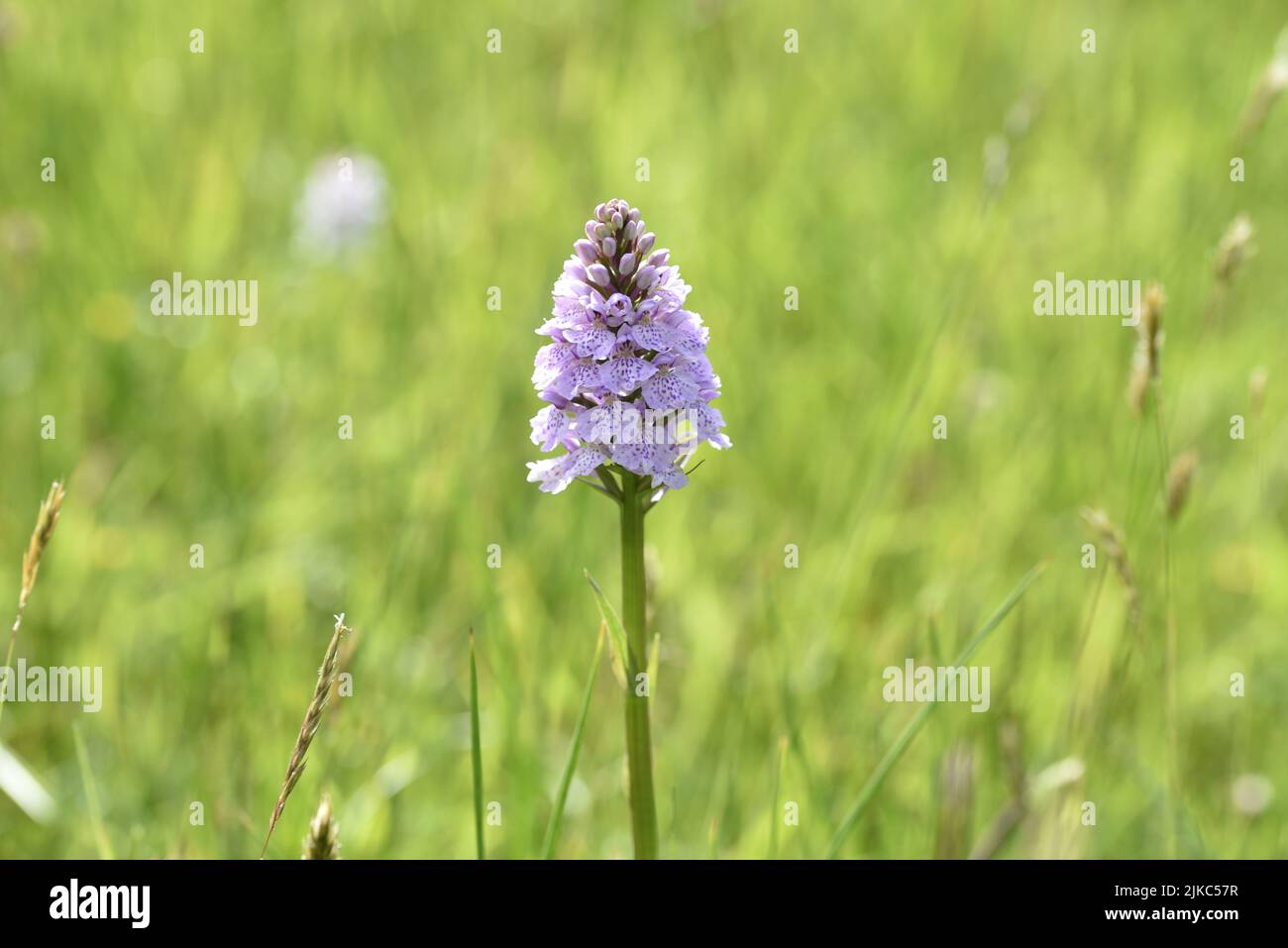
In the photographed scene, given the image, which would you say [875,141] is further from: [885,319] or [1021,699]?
[1021,699]

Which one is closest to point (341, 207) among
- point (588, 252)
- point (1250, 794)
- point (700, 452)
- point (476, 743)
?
point (700, 452)

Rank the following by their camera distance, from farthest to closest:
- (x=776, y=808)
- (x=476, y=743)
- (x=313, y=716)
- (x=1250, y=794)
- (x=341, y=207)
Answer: (x=341, y=207)
(x=1250, y=794)
(x=776, y=808)
(x=476, y=743)
(x=313, y=716)

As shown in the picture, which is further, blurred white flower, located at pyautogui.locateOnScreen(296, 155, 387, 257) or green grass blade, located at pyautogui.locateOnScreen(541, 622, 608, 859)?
blurred white flower, located at pyautogui.locateOnScreen(296, 155, 387, 257)

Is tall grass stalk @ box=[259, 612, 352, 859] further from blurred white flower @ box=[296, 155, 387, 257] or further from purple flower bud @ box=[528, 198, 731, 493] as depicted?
blurred white flower @ box=[296, 155, 387, 257]

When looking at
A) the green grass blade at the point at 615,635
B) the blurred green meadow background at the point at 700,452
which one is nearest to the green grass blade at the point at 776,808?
the blurred green meadow background at the point at 700,452

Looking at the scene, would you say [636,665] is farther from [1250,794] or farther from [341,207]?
[341,207]

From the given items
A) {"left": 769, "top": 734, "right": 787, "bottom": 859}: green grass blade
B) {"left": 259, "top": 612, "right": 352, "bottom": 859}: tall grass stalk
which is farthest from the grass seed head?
{"left": 769, "top": 734, "right": 787, "bottom": 859}: green grass blade

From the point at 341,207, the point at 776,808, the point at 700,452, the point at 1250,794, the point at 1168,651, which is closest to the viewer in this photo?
the point at 776,808
